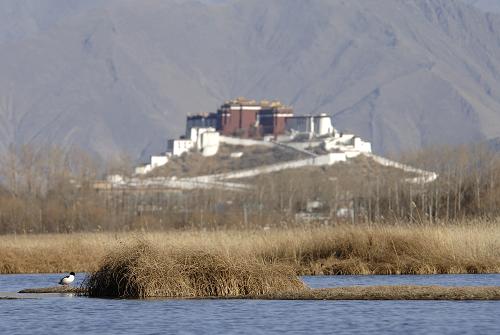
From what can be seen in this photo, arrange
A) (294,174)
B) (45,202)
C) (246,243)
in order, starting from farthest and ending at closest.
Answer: (294,174) → (45,202) → (246,243)

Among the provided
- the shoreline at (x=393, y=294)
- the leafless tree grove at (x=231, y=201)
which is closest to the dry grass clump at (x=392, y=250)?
the shoreline at (x=393, y=294)

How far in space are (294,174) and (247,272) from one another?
13536 centimetres

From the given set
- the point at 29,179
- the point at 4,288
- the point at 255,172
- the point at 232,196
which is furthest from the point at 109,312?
the point at 255,172

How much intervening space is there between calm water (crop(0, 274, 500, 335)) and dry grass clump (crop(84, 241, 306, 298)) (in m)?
0.51

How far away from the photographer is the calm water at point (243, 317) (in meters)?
26.3

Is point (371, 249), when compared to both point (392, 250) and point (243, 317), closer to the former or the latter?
point (392, 250)

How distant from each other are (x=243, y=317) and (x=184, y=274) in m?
3.81

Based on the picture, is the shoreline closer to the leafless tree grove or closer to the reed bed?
the reed bed

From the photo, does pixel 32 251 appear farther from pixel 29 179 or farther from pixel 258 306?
pixel 29 179

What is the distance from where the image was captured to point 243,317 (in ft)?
92.1

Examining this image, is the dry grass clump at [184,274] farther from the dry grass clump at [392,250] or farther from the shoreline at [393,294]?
the dry grass clump at [392,250]

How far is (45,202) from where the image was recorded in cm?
10369

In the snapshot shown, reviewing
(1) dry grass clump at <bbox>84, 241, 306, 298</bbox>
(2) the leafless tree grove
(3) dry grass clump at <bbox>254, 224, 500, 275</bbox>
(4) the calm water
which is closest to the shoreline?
(1) dry grass clump at <bbox>84, 241, 306, 298</bbox>

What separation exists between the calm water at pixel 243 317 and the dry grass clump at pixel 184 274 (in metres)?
0.51
